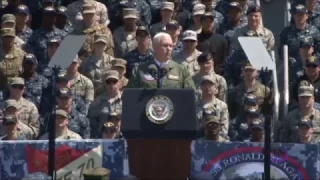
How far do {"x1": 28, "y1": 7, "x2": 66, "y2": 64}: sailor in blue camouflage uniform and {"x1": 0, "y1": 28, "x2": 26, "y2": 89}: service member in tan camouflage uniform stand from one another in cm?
33

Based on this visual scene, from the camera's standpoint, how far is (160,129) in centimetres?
1340

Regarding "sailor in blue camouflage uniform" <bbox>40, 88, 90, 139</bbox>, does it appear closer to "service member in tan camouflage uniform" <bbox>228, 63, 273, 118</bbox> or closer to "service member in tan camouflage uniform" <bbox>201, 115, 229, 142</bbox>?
"service member in tan camouflage uniform" <bbox>201, 115, 229, 142</bbox>

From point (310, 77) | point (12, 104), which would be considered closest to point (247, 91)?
point (310, 77)

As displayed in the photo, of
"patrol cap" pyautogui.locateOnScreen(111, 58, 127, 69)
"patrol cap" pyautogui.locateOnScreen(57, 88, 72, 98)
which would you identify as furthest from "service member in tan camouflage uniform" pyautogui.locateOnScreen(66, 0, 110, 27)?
"patrol cap" pyautogui.locateOnScreen(57, 88, 72, 98)

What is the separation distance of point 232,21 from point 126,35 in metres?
1.45

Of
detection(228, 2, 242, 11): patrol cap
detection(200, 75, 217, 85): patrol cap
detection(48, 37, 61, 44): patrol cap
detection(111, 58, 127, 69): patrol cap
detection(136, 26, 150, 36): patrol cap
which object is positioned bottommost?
detection(200, 75, 217, 85): patrol cap

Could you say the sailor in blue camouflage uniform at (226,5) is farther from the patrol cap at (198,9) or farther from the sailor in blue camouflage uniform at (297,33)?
the sailor in blue camouflage uniform at (297,33)

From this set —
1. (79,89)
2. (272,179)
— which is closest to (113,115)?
(79,89)

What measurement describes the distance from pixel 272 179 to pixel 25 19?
563 centimetres

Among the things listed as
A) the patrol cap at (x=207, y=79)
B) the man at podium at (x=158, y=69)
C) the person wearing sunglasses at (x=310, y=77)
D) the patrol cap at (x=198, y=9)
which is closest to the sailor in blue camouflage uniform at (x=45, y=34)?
the patrol cap at (x=198, y=9)

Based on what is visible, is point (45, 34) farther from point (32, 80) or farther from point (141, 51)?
point (141, 51)

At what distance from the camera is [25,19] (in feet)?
61.9

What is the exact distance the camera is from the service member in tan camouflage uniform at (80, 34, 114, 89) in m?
17.8

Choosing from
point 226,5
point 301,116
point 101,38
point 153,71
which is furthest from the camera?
point 226,5
